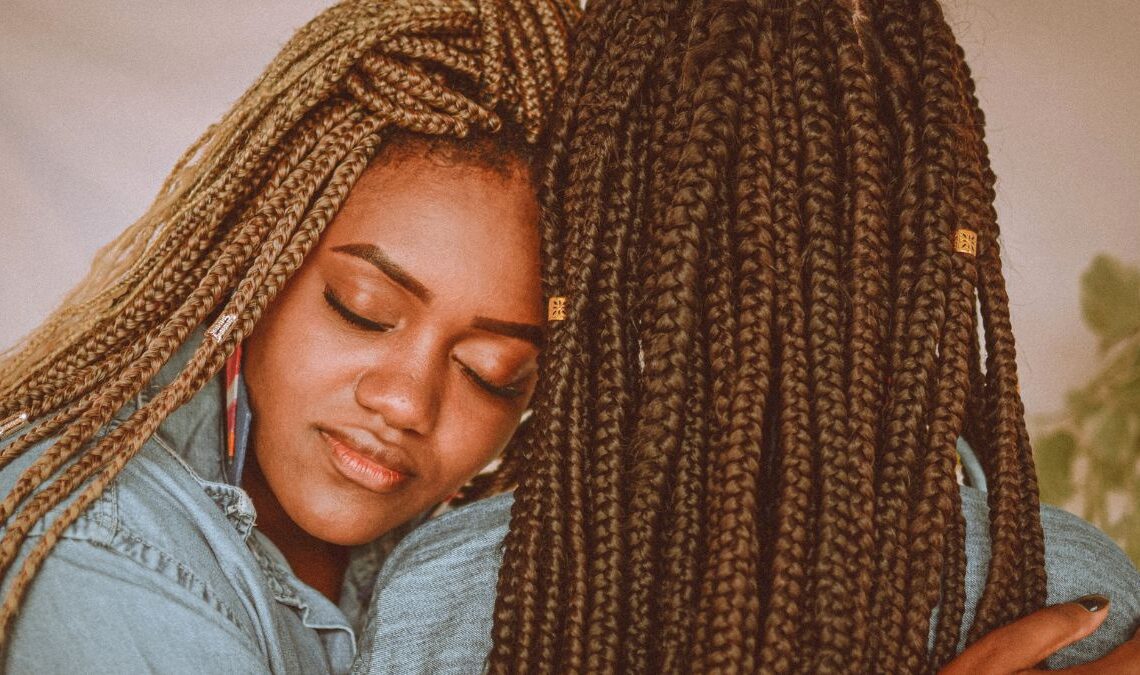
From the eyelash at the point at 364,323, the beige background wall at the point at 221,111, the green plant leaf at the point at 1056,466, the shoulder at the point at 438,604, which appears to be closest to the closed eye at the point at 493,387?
the eyelash at the point at 364,323

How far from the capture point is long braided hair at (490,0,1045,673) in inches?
33.8

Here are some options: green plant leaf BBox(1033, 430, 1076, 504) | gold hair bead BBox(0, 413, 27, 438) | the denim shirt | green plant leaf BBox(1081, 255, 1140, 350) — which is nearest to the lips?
the denim shirt

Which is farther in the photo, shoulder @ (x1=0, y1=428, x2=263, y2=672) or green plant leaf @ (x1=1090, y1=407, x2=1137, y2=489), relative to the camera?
green plant leaf @ (x1=1090, y1=407, x2=1137, y2=489)

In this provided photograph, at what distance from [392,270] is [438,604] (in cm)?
45

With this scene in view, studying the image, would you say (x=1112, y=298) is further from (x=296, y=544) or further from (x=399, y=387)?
(x=296, y=544)

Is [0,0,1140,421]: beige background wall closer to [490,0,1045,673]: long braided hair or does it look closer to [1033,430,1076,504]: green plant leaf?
[1033,430,1076,504]: green plant leaf

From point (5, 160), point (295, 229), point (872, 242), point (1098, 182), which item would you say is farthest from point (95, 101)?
point (1098, 182)

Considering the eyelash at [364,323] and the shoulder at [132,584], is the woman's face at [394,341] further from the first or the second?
the shoulder at [132,584]

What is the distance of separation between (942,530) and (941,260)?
0.97 ft

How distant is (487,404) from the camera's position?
1.27 metres

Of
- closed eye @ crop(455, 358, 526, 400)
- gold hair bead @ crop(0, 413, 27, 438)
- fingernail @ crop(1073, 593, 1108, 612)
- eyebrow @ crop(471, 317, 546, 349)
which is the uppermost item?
eyebrow @ crop(471, 317, 546, 349)

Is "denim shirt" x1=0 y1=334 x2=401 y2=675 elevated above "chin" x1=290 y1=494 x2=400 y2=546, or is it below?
below

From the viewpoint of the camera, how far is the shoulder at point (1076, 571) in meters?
0.89

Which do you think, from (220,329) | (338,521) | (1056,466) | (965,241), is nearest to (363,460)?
(338,521)
